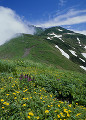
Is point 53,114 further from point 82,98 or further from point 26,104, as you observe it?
point 82,98

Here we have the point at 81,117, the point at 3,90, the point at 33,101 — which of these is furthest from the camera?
the point at 3,90

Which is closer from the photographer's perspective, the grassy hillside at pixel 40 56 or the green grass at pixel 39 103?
the green grass at pixel 39 103

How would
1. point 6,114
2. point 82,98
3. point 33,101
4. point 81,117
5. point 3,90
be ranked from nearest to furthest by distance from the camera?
1. point 6,114
2. point 81,117
3. point 33,101
4. point 3,90
5. point 82,98

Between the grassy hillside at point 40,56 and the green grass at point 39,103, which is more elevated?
the grassy hillside at point 40,56

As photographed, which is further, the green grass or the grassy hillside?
the grassy hillside

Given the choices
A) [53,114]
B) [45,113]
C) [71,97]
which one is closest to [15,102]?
[45,113]

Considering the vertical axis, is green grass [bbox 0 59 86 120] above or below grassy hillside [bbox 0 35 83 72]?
below

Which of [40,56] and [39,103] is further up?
[40,56]

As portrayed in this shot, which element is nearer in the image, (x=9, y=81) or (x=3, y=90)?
(x=3, y=90)

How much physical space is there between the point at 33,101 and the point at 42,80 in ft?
9.65

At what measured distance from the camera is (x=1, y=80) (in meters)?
7.27

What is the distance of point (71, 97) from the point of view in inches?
294

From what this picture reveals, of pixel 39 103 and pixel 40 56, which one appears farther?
pixel 40 56

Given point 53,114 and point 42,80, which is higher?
point 42,80
